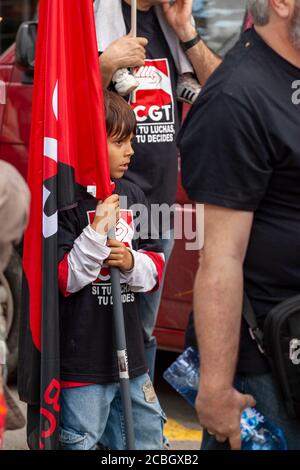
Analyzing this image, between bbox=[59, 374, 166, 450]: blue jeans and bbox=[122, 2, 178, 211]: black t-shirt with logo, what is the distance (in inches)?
33.3

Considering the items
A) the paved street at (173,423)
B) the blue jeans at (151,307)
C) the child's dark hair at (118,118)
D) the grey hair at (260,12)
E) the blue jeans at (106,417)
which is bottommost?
the paved street at (173,423)

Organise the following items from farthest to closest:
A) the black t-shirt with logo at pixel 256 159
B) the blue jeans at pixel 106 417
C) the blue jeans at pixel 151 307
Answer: the blue jeans at pixel 151 307 → the blue jeans at pixel 106 417 → the black t-shirt with logo at pixel 256 159

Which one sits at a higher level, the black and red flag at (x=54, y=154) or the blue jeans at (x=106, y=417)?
the black and red flag at (x=54, y=154)

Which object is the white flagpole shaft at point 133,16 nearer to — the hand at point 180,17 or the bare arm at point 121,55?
the bare arm at point 121,55

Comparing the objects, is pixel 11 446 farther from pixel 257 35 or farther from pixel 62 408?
pixel 257 35

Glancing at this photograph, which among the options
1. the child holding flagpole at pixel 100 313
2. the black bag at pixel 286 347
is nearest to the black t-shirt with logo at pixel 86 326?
the child holding flagpole at pixel 100 313

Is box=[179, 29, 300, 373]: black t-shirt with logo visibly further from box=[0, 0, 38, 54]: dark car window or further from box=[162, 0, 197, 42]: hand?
box=[0, 0, 38, 54]: dark car window

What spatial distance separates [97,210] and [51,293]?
32 cm

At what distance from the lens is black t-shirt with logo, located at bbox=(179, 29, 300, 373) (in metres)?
2.75

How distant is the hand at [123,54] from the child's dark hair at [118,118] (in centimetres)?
15

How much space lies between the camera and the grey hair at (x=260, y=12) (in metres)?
2.88

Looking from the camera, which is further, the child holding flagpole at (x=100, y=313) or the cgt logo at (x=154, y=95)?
the cgt logo at (x=154, y=95)

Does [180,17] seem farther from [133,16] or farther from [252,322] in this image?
[252,322]

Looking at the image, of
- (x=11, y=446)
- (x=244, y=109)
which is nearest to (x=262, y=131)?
(x=244, y=109)
